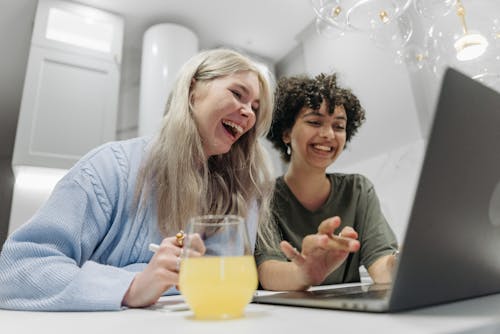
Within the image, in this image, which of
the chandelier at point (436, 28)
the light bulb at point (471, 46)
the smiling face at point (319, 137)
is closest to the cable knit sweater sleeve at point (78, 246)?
the smiling face at point (319, 137)

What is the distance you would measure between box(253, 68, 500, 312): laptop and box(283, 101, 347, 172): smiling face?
A: 81 cm

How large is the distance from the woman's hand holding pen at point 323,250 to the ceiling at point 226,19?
196 centimetres

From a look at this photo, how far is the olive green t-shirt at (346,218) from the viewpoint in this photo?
1.04 m

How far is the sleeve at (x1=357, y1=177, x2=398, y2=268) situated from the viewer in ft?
3.31

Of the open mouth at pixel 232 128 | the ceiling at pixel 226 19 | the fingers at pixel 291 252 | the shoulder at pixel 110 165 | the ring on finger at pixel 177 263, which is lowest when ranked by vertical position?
the ring on finger at pixel 177 263

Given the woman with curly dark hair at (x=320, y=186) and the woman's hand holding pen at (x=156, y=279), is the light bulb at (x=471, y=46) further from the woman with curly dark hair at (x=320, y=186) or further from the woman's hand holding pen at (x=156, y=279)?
the woman's hand holding pen at (x=156, y=279)

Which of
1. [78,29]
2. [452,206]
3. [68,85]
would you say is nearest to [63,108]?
[68,85]

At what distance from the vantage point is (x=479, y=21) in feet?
3.87

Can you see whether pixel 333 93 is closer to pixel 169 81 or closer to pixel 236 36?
pixel 169 81

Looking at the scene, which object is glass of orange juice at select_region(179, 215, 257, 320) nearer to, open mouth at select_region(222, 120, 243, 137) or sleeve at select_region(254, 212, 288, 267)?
sleeve at select_region(254, 212, 288, 267)

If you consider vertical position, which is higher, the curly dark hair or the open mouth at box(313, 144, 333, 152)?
the curly dark hair

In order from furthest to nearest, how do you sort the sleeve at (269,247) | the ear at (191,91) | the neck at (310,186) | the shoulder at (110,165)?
the neck at (310,186), the ear at (191,91), the sleeve at (269,247), the shoulder at (110,165)

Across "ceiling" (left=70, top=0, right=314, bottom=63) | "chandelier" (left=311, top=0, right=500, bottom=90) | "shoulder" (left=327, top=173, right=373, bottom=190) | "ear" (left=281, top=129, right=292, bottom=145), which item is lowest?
"shoulder" (left=327, top=173, right=373, bottom=190)

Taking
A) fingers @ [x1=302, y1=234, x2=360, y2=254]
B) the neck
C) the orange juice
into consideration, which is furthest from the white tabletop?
the neck
